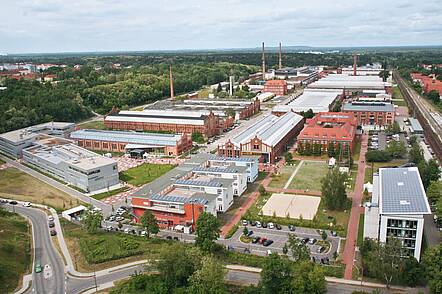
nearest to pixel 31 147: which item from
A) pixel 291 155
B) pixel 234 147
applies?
pixel 234 147

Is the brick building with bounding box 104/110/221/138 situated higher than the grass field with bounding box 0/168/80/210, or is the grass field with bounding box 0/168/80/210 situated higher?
the brick building with bounding box 104/110/221/138

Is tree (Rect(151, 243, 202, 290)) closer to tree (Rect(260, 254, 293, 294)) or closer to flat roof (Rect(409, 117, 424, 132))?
tree (Rect(260, 254, 293, 294))

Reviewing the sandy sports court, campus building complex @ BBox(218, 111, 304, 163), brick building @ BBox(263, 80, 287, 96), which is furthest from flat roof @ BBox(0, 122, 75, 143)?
brick building @ BBox(263, 80, 287, 96)

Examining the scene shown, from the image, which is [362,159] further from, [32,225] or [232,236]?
[32,225]

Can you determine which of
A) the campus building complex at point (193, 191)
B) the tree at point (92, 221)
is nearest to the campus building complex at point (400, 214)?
the campus building complex at point (193, 191)

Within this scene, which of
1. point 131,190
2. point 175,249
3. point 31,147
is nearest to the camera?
point 175,249

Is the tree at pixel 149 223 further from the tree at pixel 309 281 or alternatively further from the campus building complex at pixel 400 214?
the campus building complex at pixel 400 214
